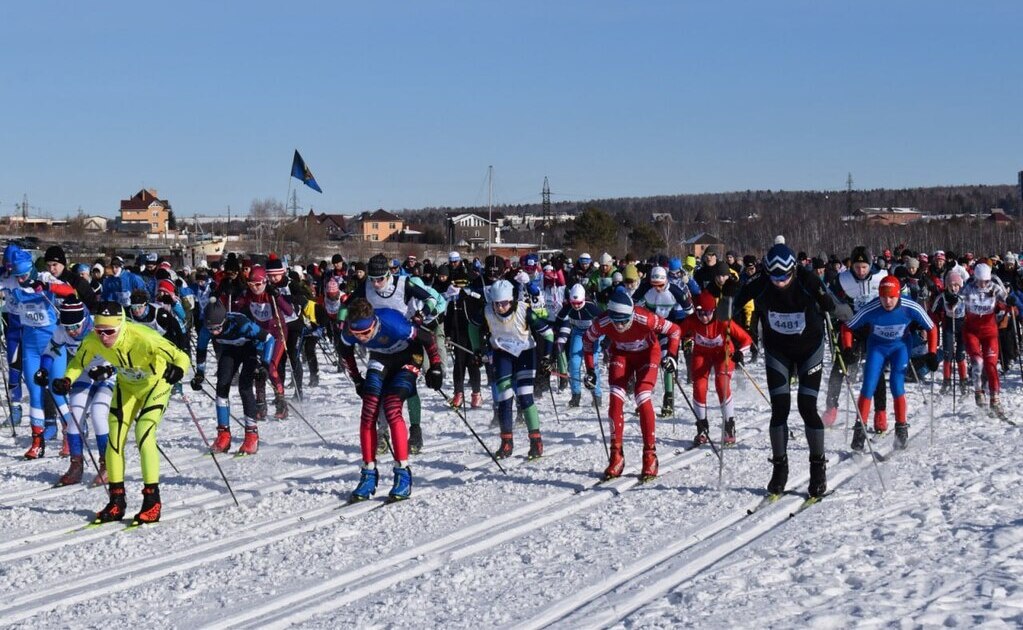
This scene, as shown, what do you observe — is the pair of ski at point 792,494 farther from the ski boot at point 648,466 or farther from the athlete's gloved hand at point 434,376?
the athlete's gloved hand at point 434,376

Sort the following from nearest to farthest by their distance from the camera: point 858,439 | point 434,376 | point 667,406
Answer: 1. point 434,376
2. point 858,439
3. point 667,406

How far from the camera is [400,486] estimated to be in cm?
930

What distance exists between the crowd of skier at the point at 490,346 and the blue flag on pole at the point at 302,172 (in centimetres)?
1331

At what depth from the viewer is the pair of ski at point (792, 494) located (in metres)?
8.52

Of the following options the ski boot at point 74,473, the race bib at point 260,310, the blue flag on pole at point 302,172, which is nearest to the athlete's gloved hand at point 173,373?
the ski boot at point 74,473

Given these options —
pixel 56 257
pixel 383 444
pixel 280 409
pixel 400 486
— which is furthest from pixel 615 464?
pixel 56 257

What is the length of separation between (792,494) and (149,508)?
5.17 meters

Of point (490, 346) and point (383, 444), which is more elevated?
point (490, 346)

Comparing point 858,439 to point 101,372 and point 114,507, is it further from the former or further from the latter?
point 101,372

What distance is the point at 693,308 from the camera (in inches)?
481

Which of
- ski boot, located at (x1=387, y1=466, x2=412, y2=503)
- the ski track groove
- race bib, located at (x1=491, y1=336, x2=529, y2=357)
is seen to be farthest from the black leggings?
ski boot, located at (x1=387, y1=466, x2=412, y2=503)

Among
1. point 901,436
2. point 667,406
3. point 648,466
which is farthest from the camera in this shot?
point 667,406

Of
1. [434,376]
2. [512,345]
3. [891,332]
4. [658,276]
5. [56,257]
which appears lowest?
[434,376]

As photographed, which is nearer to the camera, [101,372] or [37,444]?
[101,372]
